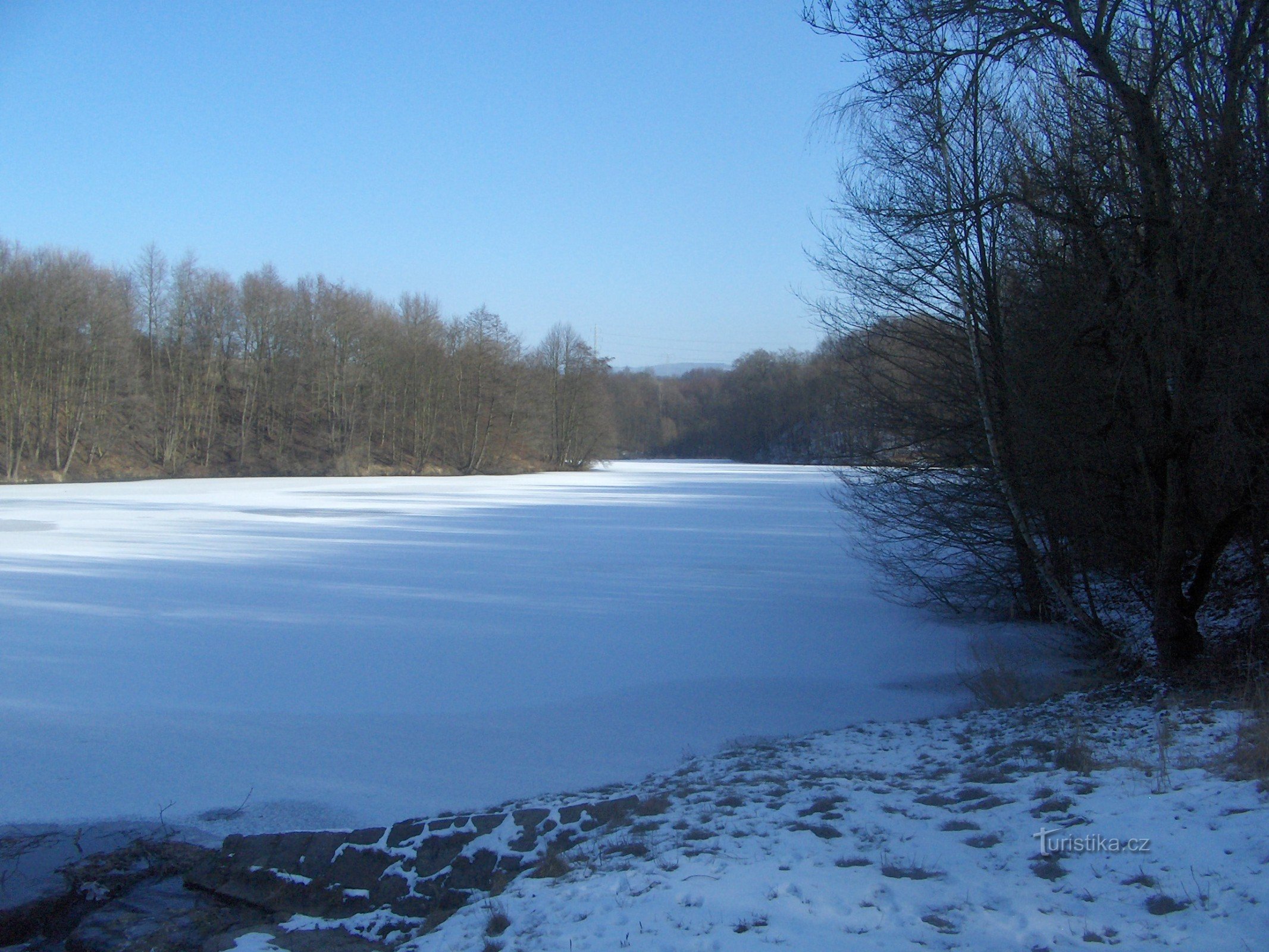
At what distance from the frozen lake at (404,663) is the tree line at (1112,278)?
1.99m

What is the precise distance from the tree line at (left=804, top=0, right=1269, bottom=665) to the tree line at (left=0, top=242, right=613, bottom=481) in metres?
39.6

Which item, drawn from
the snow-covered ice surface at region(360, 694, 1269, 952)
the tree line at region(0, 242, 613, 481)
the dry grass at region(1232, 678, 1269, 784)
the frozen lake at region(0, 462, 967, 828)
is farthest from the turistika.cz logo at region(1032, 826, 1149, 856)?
the tree line at region(0, 242, 613, 481)

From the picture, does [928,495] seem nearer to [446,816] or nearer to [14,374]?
[446,816]

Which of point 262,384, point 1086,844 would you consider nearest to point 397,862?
point 1086,844

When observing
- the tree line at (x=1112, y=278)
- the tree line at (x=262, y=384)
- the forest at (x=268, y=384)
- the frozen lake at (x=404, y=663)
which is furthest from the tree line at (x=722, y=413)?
the tree line at (x=1112, y=278)

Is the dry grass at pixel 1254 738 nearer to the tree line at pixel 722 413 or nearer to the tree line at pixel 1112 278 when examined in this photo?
the tree line at pixel 1112 278

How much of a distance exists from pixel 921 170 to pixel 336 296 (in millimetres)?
45283

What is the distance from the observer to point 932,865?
3.21 m

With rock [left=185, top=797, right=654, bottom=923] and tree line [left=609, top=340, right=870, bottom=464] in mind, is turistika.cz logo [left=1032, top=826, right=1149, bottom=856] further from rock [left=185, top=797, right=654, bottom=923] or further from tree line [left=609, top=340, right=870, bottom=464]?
tree line [left=609, top=340, right=870, bottom=464]

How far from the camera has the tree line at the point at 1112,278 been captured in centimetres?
519

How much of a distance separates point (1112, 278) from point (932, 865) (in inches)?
177

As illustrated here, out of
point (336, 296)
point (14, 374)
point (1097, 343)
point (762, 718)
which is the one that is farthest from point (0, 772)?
point (336, 296)

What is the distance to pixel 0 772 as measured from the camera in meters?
5.13

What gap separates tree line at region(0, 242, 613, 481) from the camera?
3688 centimetres
